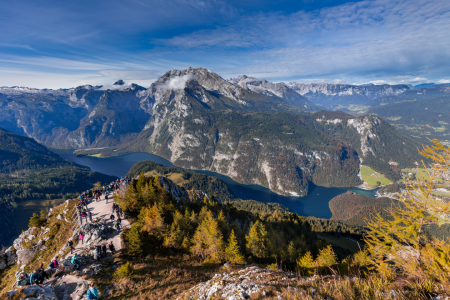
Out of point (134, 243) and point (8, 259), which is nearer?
point (134, 243)

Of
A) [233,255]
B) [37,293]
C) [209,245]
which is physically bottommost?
[233,255]

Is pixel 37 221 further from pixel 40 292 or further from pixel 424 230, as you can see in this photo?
pixel 424 230

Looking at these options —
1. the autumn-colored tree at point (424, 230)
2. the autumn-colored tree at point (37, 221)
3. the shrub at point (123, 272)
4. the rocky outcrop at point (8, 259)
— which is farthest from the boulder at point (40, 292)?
the autumn-colored tree at point (37, 221)

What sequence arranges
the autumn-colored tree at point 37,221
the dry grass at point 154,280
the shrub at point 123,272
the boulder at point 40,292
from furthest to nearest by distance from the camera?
the autumn-colored tree at point 37,221 < the shrub at point 123,272 < the dry grass at point 154,280 < the boulder at point 40,292

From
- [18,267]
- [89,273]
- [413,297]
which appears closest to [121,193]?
[18,267]

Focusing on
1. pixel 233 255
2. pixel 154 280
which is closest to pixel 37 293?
pixel 154 280

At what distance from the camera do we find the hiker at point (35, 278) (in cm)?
2016

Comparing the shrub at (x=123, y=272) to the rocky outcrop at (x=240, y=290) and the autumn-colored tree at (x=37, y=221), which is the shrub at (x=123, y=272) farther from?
the autumn-colored tree at (x=37, y=221)

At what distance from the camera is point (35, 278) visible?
67.2 ft

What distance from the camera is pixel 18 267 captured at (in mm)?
32344

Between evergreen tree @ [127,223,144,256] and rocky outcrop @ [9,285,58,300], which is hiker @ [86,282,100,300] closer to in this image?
rocky outcrop @ [9,285,58,300]

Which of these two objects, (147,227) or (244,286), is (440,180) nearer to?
(244,286)

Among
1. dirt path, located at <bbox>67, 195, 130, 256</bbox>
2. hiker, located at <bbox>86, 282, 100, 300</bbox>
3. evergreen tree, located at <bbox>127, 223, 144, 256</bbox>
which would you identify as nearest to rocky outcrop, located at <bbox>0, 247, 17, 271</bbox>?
dirt path, located at <bbox>67, 195, 130, 256</bbox>

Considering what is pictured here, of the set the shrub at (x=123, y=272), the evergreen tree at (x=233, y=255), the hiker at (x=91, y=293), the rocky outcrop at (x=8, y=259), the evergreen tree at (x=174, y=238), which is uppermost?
the hiker at (x=91, y=293)
